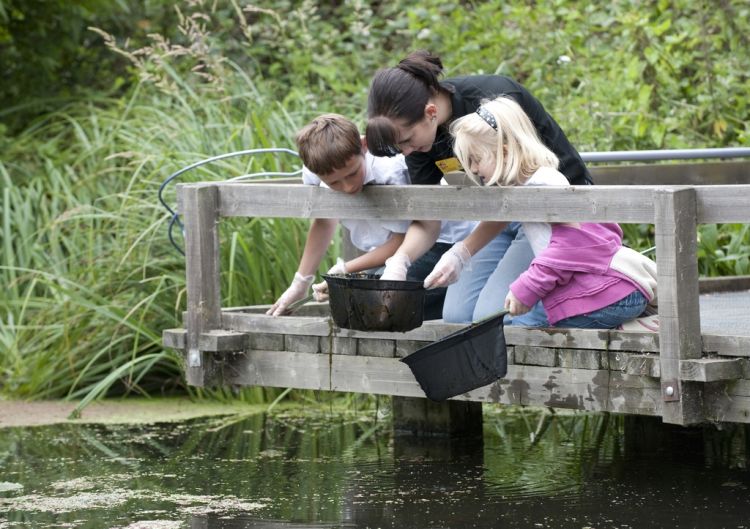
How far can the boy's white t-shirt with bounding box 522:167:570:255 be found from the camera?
15.1 ft

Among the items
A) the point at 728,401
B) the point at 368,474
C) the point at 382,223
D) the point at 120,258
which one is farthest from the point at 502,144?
the point at 120,258

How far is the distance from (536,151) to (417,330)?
783mm

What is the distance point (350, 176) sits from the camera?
4891 mm

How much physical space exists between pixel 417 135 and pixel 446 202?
1.02 ft

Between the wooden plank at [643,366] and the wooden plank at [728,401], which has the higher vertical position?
the wooden plank at [643,366]

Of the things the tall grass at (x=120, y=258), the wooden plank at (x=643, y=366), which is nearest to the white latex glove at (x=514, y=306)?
the wooden plank at (x=643, y=366)

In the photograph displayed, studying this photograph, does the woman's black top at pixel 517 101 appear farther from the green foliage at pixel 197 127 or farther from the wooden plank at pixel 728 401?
the green foliage at pixel 197 127

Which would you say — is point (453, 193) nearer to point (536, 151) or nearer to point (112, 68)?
point (536, 151)

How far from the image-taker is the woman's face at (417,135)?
486 centimetres

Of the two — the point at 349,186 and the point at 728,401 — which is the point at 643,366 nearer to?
the point at 728,401

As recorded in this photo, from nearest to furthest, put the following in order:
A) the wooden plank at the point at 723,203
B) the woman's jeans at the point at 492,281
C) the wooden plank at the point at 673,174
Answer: the wooden plank at the point at 723,203 → the woman's jeans at the point at 492,281 → the wooden plank at the point at 673,174

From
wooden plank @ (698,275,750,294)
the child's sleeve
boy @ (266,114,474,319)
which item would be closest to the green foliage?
wooden plank @ (698,275,750,294)

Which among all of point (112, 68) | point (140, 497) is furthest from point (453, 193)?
point (112, 68)

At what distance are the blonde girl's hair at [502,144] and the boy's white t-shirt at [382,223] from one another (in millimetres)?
505
